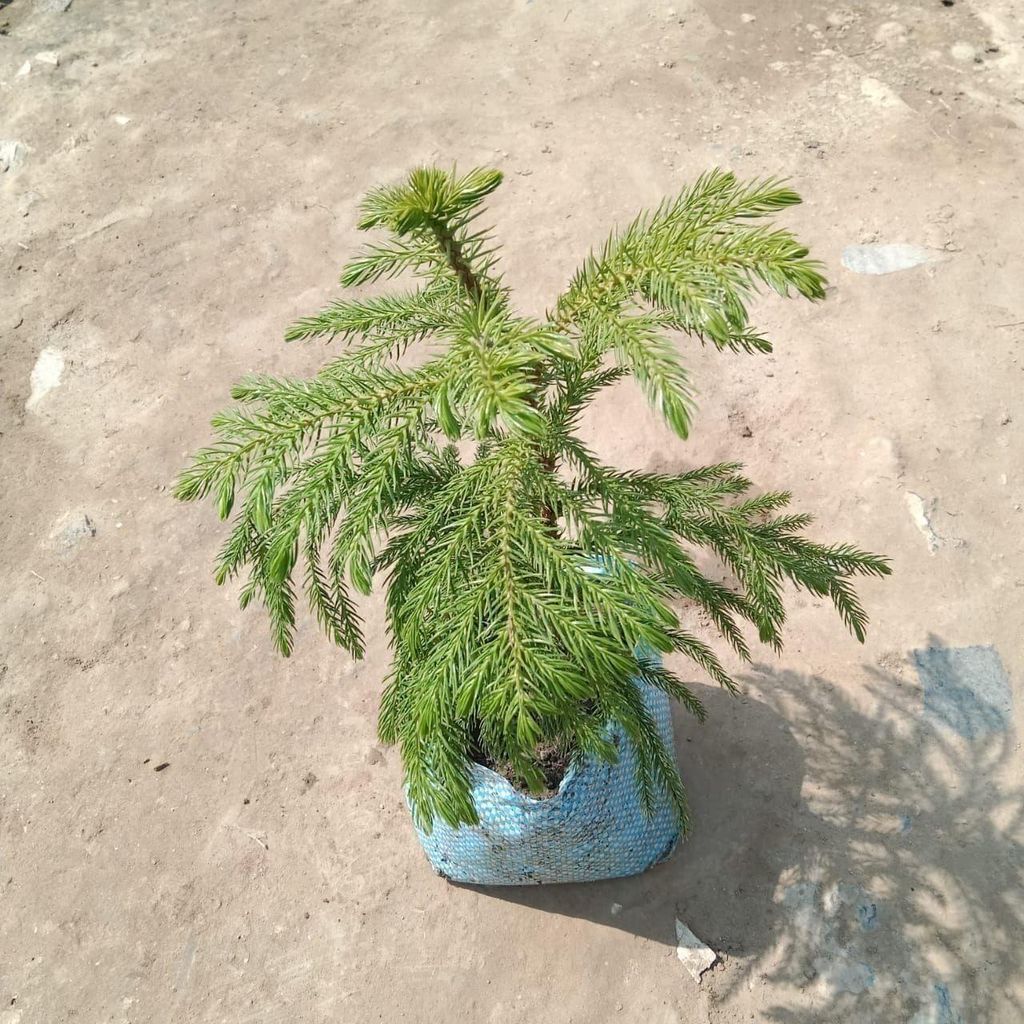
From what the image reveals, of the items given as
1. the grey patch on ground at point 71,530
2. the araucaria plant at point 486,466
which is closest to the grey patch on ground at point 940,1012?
the araucaria plant at point 486,466

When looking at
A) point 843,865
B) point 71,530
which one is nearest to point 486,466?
point 843,865

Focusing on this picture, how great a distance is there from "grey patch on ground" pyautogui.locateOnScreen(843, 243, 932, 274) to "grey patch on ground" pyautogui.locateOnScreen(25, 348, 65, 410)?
4.27 meters

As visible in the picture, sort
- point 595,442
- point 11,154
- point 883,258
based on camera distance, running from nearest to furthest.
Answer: point 595,442
point 883,258
point 11,154

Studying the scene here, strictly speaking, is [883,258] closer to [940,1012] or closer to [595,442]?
[595,442]

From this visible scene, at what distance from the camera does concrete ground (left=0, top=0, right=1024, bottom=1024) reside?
286cm

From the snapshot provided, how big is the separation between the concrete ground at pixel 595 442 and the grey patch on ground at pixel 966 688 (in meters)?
0.02

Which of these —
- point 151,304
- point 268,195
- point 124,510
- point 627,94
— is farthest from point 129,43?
point 124,510

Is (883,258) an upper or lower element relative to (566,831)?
lower

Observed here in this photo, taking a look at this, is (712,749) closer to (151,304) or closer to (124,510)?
(124,510)

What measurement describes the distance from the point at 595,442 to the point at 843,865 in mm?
2045

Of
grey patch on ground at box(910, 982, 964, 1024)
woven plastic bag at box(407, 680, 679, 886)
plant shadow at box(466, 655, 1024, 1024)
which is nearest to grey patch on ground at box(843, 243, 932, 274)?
plant shadow at box(466, 655, 1024, 1024)

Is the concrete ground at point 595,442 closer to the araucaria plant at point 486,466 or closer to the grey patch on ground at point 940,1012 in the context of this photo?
the grey patch on ground at point 940,1012

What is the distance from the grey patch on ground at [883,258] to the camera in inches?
172

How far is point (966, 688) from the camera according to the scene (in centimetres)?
321
